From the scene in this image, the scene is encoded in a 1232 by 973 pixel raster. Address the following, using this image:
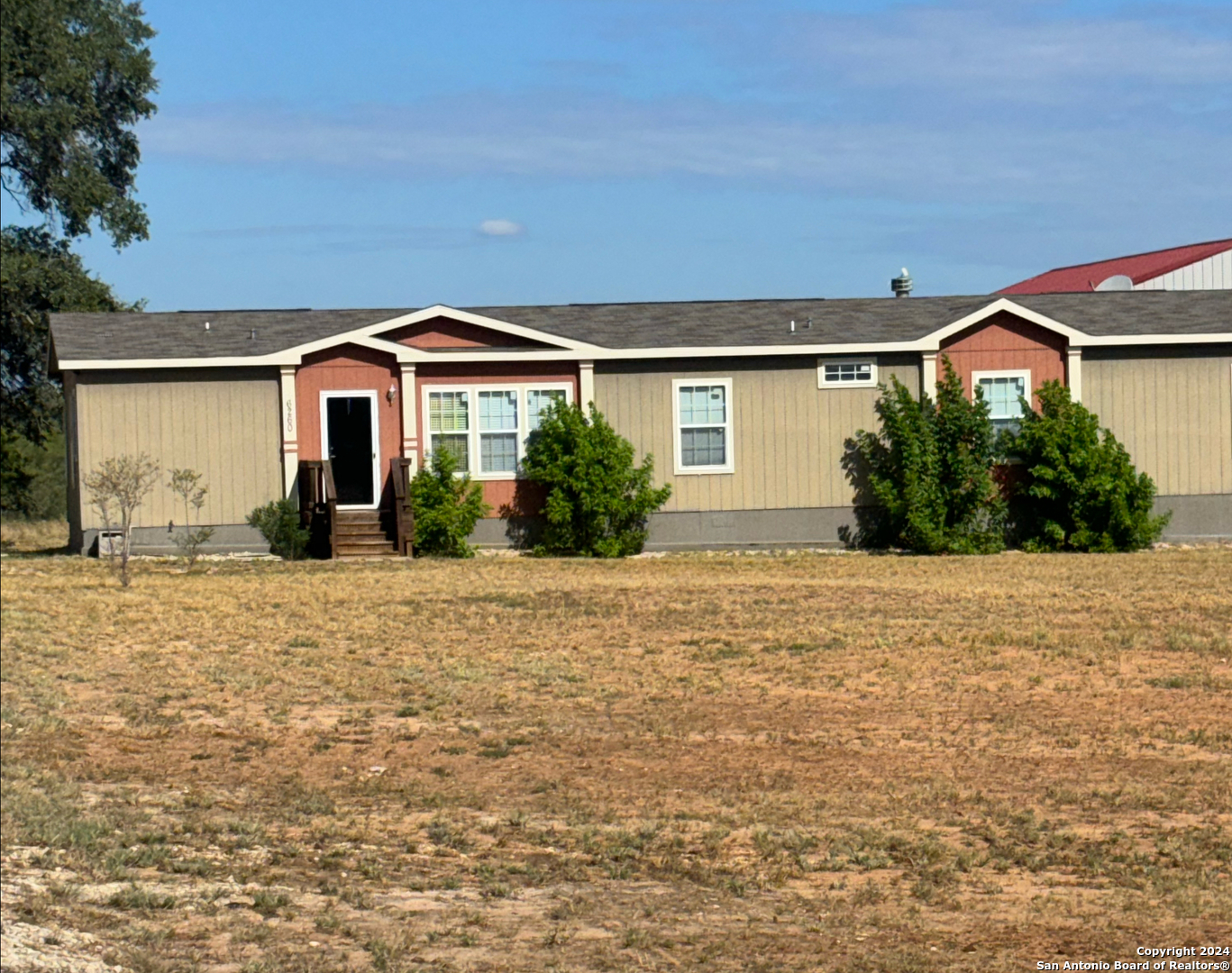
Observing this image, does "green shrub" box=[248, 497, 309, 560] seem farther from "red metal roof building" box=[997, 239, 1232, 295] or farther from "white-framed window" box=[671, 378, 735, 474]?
"red metal roof building" box=[997, 239, 1232, 295]

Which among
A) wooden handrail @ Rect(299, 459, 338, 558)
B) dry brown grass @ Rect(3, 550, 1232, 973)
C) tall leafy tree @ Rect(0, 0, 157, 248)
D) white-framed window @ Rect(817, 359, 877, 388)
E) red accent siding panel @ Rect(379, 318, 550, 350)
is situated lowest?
dry brown grass @ Rect(3, 550, 1232, 973)

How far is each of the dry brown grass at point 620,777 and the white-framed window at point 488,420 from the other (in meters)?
5.81

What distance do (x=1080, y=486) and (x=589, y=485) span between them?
6.60m

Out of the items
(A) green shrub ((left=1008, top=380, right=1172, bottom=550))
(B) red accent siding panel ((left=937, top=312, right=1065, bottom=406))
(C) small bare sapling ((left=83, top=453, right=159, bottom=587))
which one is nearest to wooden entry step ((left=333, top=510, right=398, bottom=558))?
(C) small bare sapling ((left=83, top=453, right=159, bottom=587))

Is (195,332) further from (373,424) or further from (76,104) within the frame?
(76,104)

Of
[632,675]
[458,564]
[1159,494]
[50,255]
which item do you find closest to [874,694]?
[632,675]

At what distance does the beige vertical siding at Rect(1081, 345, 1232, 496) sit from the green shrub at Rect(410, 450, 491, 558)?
350 inches

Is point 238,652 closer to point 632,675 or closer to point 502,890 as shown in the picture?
point 632,675

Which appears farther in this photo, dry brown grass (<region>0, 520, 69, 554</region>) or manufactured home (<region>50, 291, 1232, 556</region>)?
dry brown grass (<region>0, 520, 69, 554</region>)

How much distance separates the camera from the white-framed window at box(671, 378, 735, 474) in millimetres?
21562

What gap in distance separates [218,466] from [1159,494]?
13094mm

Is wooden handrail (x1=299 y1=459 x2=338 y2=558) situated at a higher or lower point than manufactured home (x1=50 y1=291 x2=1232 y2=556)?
lower

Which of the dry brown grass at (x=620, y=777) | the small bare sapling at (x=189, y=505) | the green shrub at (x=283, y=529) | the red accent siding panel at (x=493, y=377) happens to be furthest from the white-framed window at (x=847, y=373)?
the small bare sapling at (x=189, y=505)

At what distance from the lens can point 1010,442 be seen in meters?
21.5
